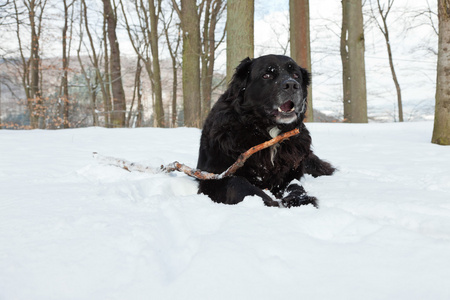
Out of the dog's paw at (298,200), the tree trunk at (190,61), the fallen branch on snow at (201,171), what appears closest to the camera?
the dog's paw at (298,200)

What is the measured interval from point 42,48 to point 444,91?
20.9 metres

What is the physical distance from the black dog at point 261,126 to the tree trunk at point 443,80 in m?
2.88

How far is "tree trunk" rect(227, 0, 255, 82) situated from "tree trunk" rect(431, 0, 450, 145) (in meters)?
3.43

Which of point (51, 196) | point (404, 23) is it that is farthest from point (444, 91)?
point (404, 23)

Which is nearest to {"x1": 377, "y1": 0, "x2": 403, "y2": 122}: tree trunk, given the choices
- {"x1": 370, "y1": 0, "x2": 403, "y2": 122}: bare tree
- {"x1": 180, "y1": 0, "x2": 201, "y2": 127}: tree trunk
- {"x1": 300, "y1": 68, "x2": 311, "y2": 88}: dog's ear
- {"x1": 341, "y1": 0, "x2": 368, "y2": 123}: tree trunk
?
{"x1": 370, "y1": 0, "x2": 403, "y2": 122}: bare tree

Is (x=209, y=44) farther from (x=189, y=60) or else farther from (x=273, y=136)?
(x=273, y=136)

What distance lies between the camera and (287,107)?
2611 millimetres

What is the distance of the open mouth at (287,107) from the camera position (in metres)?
2.59

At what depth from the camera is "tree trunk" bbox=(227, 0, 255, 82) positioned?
21.9 ft

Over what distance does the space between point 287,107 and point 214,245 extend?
5.51 ft

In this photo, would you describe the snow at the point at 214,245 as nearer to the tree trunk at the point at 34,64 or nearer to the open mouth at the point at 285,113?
the open mouth at the point at 285,113

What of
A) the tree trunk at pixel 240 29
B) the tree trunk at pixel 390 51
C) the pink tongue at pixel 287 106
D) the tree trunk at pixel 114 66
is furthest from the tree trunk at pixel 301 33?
the tree trunk at pixel 390 51

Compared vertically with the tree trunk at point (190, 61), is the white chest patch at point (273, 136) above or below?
below

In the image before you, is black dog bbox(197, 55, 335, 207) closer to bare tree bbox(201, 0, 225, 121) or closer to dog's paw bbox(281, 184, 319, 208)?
dog's paw bbox(281, 184, 319, 208)
